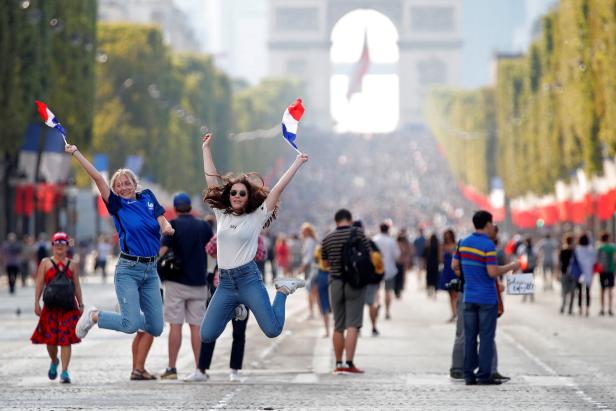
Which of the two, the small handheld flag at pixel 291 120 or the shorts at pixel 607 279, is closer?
the small handheld flag at pixel 291 120

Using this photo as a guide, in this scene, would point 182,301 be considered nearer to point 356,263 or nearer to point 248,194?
point 356,263

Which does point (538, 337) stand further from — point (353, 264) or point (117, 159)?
point (117, 159)

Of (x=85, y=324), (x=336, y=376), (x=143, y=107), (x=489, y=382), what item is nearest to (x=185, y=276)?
(x=336, y=376)

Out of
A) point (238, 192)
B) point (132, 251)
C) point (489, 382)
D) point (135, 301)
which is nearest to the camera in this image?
point (238, 192)

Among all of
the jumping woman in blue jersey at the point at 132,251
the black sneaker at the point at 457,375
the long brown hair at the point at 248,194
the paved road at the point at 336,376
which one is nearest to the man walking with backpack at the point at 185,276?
the paved road at the point at 336,376

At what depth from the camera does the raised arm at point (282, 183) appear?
12.9 m

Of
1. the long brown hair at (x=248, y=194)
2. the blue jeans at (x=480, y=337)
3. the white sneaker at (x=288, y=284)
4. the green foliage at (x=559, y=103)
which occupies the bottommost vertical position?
the blue jeans at (x=480, y=337)

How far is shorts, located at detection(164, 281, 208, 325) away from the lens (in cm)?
1684

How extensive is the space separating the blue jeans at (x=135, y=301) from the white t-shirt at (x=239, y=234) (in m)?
1.31

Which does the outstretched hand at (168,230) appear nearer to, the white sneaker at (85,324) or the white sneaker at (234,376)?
the white sneaker at (85,324)

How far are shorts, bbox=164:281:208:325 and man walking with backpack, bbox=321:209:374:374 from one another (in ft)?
5.52

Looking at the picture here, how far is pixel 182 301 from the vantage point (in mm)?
16875

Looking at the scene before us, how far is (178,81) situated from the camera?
82125mm

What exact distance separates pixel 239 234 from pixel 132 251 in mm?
1696
